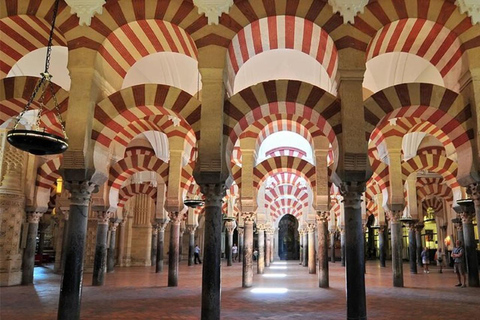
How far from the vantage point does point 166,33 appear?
673cm

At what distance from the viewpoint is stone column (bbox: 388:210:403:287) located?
9.19 meters

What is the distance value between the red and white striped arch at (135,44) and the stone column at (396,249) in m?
5.89

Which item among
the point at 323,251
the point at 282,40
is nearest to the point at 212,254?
the point at 282,40

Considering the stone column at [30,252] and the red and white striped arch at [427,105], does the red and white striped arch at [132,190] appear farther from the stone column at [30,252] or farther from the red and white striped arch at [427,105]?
the red and white striped arch at [427,105]

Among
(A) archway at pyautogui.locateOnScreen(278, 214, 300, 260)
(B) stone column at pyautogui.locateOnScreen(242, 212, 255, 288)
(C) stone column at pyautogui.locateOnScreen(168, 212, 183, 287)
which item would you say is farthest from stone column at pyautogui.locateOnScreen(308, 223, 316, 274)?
(A) archway at pyautogui.locateOnScreen(278, 214, 300, 260)

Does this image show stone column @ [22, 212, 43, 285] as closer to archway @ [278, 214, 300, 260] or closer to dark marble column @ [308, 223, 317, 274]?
dark marble column @ [308, 223, 317, 274]

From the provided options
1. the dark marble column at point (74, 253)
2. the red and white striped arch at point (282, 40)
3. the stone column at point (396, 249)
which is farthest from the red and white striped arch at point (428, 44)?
the dark marble column at point (74, 253)

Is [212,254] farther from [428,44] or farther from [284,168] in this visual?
[284,168]

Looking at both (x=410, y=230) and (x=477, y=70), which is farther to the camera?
(x=410, y=230)

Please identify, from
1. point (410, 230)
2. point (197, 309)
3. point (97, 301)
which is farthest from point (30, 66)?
point (410, 230)

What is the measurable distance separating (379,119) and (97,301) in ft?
17.6

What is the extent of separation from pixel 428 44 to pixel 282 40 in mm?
2274

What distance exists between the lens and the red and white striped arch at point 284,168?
35.5 feet

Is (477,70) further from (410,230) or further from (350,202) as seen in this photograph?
(410,230)
